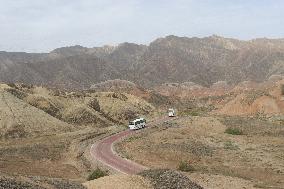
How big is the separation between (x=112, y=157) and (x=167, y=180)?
80.3ft

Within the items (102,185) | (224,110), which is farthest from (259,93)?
(102,185)

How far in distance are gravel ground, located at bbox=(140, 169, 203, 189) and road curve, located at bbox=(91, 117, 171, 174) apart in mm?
14072

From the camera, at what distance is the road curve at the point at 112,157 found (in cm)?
5194

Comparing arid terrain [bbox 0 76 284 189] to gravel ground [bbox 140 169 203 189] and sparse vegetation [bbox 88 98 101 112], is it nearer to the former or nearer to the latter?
gravel ground [bbox 140 169 203 189]

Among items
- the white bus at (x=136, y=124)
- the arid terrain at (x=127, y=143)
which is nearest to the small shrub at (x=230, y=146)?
the arid terrain at (x=127, y=143)

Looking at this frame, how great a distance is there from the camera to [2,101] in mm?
92562

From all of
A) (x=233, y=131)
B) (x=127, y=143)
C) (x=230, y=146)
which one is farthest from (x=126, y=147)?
(x=233, y=131)

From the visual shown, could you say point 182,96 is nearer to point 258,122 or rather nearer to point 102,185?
point 258,122

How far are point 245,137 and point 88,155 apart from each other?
24468 millimetres

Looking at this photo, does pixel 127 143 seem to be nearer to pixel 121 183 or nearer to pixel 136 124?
pixel 136 124

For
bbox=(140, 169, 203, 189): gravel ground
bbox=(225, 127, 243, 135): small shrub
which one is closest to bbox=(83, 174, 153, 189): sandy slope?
bbox=(140, 169, 203, 189): gravel ground

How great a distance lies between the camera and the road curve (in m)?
51.9

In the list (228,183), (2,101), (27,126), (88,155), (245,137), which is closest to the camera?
(228,183)

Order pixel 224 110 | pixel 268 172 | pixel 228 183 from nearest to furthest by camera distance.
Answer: pixel 228 183, pixel 268 172, pixel 224 110
